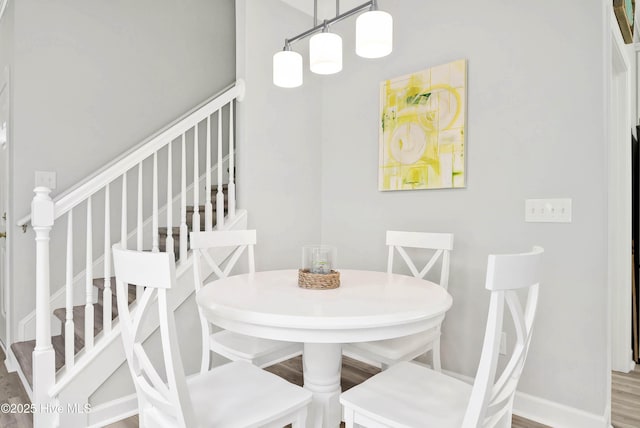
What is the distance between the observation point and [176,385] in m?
0.99

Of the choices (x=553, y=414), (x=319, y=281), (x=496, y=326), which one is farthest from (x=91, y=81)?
(x=553, y=414)

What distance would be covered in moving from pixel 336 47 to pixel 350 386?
6.48ft

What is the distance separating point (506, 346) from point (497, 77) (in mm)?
1547

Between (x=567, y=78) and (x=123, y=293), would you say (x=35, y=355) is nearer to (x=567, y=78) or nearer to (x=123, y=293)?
(x=123, y=293)

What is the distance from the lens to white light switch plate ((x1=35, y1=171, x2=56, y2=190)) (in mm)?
2457

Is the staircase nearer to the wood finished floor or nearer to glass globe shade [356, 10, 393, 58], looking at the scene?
the wood finished floor

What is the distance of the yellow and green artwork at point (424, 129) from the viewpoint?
2223mm

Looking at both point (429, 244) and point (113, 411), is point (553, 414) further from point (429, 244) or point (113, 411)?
point (113, 411)

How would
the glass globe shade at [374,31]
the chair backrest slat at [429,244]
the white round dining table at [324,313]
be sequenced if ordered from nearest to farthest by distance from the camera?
the white round dining table at [324,313] < the glass globe shade at [374,31] < the chair backrest slat at [429,244]

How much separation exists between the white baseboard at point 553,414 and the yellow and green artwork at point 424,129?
1263 mm

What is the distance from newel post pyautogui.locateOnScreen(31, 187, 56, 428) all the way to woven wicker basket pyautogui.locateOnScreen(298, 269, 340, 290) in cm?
123

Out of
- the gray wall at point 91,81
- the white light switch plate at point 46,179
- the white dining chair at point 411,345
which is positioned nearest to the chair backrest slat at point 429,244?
the white dining chair at point 411,345

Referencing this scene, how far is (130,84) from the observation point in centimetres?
290

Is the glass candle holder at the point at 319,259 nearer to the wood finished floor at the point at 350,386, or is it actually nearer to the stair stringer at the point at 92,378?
the stair stringer at the point at 92,378
